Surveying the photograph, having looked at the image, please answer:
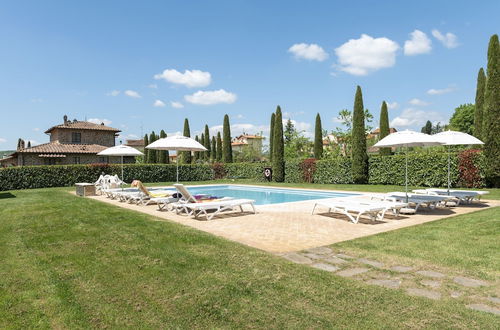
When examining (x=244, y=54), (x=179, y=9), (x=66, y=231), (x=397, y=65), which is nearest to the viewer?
(x=66, y=231)

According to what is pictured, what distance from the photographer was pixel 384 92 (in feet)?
93.9

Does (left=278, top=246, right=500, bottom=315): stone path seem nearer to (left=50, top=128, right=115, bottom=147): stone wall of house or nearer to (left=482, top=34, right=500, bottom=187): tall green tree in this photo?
(left=482, top=34, right=500, bottom=187): tall green tree

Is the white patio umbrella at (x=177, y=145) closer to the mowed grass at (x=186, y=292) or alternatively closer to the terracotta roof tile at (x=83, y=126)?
the mowed grass at (x=186, y=292)

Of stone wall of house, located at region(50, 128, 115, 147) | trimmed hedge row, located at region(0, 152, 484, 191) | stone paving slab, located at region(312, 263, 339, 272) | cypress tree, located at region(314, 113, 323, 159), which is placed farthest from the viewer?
stone wall of house, located at region(50, 128, 115, 147)

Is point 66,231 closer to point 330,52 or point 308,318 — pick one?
point 308,318

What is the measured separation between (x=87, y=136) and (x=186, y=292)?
40.4 metres

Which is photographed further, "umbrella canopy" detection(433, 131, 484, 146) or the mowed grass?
"umbrella canopy" detection(433, 131, 484, 146)

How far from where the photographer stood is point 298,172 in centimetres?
2583

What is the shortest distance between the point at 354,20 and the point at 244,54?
9057 millimetres

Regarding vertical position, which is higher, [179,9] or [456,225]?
[179,9]

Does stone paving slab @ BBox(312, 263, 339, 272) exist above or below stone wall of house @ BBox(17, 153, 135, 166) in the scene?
below

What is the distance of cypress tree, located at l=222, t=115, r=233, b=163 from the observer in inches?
1459

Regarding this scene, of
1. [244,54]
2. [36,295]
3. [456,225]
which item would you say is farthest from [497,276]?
[244,54]

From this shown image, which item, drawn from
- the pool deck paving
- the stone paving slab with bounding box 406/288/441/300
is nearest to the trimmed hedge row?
the pool deck paving
